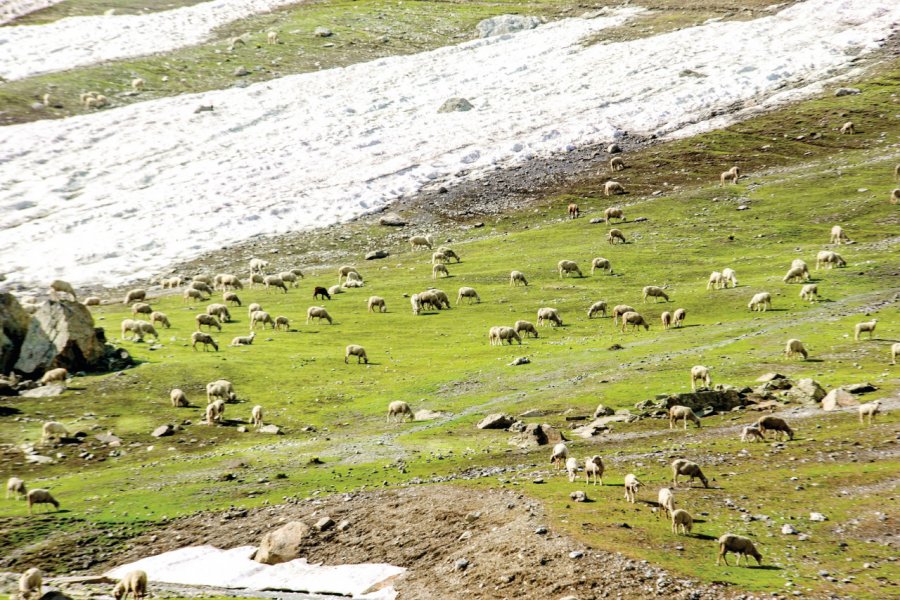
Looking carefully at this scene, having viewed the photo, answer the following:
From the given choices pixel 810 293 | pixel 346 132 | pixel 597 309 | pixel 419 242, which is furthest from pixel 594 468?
pixel 346 132

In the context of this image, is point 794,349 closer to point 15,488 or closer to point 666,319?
point 666,319

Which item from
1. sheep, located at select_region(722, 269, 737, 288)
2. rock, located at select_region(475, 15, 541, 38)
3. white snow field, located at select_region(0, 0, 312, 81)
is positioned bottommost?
sheep, located at select_region(722, 269, 737, 288)

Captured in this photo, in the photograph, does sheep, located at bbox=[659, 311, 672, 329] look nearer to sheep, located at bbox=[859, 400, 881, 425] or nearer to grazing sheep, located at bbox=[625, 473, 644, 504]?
sheep, located at bbox=[859, 400, 881, 425]

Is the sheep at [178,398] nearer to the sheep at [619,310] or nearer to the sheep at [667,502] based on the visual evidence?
the sheep at [667,502]

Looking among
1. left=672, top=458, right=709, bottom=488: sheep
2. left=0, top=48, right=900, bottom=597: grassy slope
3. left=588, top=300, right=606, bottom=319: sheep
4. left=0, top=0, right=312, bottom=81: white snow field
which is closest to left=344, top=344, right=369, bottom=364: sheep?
left=0, top=48, right=900, bottom=597: grassy slope

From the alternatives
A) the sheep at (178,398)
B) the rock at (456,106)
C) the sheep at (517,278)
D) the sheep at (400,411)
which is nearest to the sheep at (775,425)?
the sheep at (400,411)

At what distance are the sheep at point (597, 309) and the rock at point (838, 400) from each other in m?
23.2

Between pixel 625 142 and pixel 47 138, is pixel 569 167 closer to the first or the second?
pixel 625 142

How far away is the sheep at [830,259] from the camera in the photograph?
209 ft

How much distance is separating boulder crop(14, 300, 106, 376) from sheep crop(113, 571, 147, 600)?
2521 cm

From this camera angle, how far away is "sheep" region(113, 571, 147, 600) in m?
25.7

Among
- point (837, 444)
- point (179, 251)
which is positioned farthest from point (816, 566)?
point (179, 251)

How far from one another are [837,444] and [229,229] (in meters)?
68.0

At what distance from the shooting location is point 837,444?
32.6m
